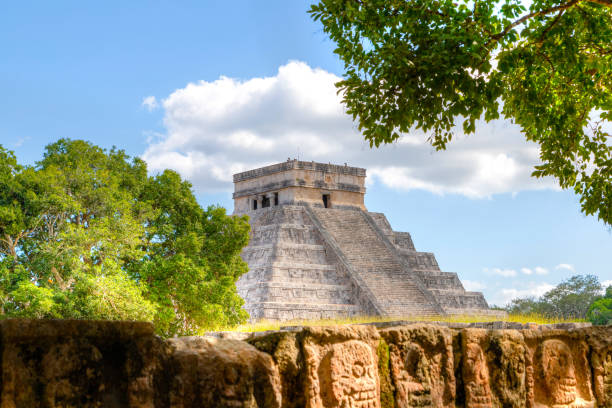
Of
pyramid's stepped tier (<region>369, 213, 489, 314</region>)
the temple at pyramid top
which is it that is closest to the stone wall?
pyramid's stepped tier (<region>369, 213, 489, 314</region>)

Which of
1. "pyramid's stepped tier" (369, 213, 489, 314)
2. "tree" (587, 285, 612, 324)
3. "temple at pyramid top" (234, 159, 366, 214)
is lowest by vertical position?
"tree" (587, 285, 612, 324)

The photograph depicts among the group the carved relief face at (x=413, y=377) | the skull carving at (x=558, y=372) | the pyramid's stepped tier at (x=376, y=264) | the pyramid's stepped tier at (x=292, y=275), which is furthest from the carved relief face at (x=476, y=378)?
the pyramid's stepped tier at (x=376, y=264)

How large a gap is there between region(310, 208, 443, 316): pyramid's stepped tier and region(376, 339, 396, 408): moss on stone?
1083 inches

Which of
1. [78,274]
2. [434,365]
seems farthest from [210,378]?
[78,274]

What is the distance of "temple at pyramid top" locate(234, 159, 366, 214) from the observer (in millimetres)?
37156

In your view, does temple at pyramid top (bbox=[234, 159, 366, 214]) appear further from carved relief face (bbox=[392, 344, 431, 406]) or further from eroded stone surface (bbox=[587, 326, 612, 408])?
carved relief face (bbox=[392, 344, 431, 406])

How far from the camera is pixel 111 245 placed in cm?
1831

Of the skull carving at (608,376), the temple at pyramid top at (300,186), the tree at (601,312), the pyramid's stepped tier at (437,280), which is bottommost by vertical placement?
the skull carving at (608,376)

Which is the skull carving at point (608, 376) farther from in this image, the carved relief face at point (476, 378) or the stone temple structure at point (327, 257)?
the stone temple structure at point (327, 257)

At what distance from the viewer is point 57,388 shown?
226 cm

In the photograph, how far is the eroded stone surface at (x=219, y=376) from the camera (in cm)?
253

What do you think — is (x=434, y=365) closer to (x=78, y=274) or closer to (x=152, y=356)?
(x=152, y=356)

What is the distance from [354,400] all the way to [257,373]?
1.91 ft

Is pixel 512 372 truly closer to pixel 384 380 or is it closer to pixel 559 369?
pixel 559 369
